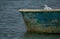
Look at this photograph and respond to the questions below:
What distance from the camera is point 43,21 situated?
155 inches

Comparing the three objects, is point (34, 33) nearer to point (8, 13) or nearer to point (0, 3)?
point (8, 13)

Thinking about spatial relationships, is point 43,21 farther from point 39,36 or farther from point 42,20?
point 39,36

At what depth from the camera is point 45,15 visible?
12.6ft

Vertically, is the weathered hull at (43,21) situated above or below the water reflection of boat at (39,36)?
above

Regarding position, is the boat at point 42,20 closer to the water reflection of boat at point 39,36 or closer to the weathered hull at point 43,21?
the weathered hull at point 43,21

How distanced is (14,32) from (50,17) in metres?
0.84

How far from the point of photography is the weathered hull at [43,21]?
385 centimetres

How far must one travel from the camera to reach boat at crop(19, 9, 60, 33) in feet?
12.5

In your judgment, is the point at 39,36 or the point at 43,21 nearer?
the point at 39,36

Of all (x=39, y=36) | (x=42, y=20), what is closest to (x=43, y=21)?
A: (x=42, y=20)

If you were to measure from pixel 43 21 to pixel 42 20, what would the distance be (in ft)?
0.09

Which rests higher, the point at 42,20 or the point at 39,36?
the point at 42,20

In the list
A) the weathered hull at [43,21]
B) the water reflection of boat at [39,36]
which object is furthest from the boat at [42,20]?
the water reflection of boat at [39,36]

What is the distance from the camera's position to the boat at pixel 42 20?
12.5ft
